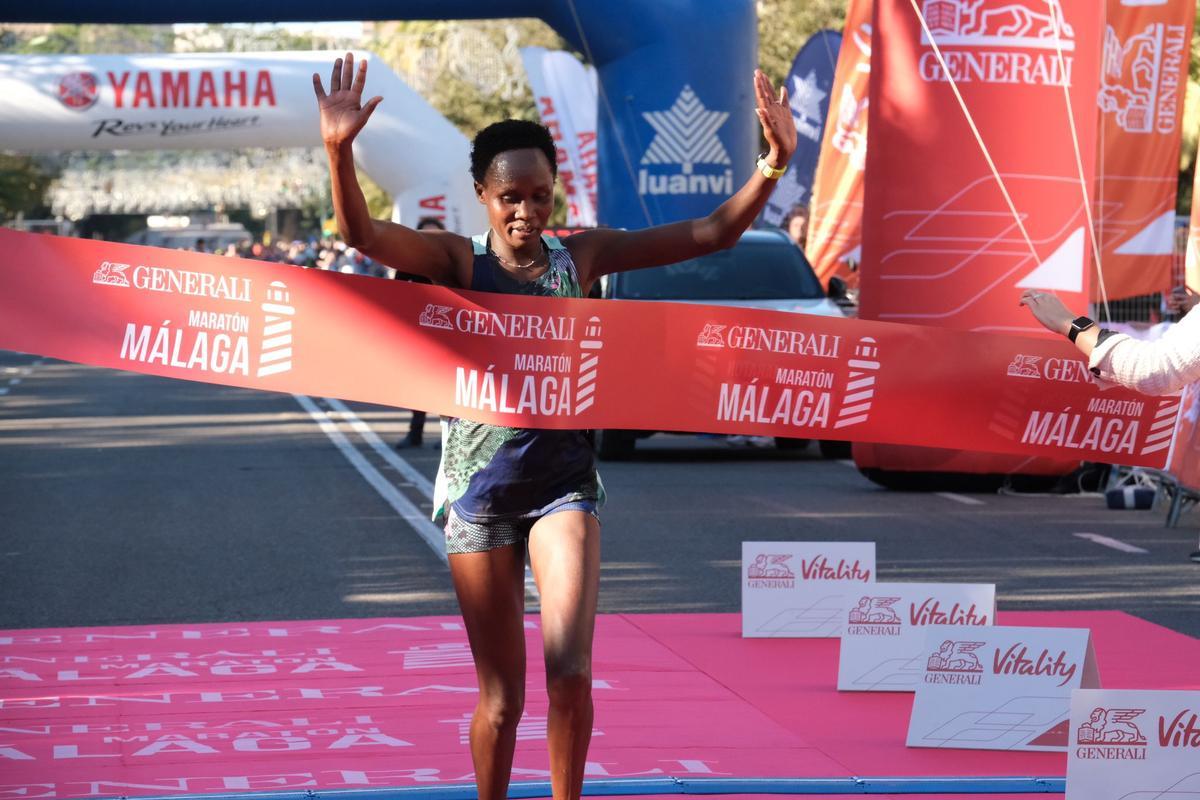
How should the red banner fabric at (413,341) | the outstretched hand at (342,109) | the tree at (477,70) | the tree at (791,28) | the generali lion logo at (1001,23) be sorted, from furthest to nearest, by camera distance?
the tree at (477,70), the tree at (791,28), the generali lion logo at (1001,23), the red banner fabric at (413,341), the outstretched hand at (342,109)

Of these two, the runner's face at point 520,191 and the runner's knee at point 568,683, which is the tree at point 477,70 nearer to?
the runner's face at point 520,191

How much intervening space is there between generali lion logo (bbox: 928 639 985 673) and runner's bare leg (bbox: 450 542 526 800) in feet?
7.16

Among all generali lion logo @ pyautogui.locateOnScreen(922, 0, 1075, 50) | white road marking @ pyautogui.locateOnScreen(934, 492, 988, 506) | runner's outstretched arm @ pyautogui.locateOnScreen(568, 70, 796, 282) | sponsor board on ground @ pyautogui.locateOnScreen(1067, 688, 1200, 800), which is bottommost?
white road marking @ pyautogui.locateOnScreen(934, 492, 988, 506)

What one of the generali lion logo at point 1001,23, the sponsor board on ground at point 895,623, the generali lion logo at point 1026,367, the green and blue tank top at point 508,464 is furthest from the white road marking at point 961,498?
the green and blue tank top at point 508,464

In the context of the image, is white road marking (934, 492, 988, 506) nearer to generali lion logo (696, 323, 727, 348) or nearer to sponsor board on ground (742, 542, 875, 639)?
sponsor board on ground (742, 542, 875, 639)

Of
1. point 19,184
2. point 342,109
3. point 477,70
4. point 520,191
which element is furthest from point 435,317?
point 19,184

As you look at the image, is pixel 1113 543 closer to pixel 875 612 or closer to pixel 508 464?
pixel 875 612

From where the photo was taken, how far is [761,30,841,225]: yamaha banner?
27312 mm

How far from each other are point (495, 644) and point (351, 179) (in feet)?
3.95

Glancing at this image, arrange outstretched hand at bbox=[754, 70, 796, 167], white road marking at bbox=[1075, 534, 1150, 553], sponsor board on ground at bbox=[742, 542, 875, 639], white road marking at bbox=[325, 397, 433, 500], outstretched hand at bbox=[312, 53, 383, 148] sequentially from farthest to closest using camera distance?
1. white road marking at bbox=[325, 397, 433, 500]
2. white road marking at bbox=[1075, 534, 1150, 553]
3. sponsor board on ground at bbox=[742, 542, 875, 639]
4. outstretched hand at bbox=[754, 70, 796, 167]
5. outstretched hand at bbox=[312, 53, 383, 148]

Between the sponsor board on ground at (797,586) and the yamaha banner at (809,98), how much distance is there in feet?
60.5

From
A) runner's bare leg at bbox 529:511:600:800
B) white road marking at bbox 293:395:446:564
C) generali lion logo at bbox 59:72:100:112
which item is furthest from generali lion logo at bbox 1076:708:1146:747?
generali lion logo at bbox 59:72:100:112

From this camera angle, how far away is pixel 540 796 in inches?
237

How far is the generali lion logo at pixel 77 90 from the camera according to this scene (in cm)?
2650
